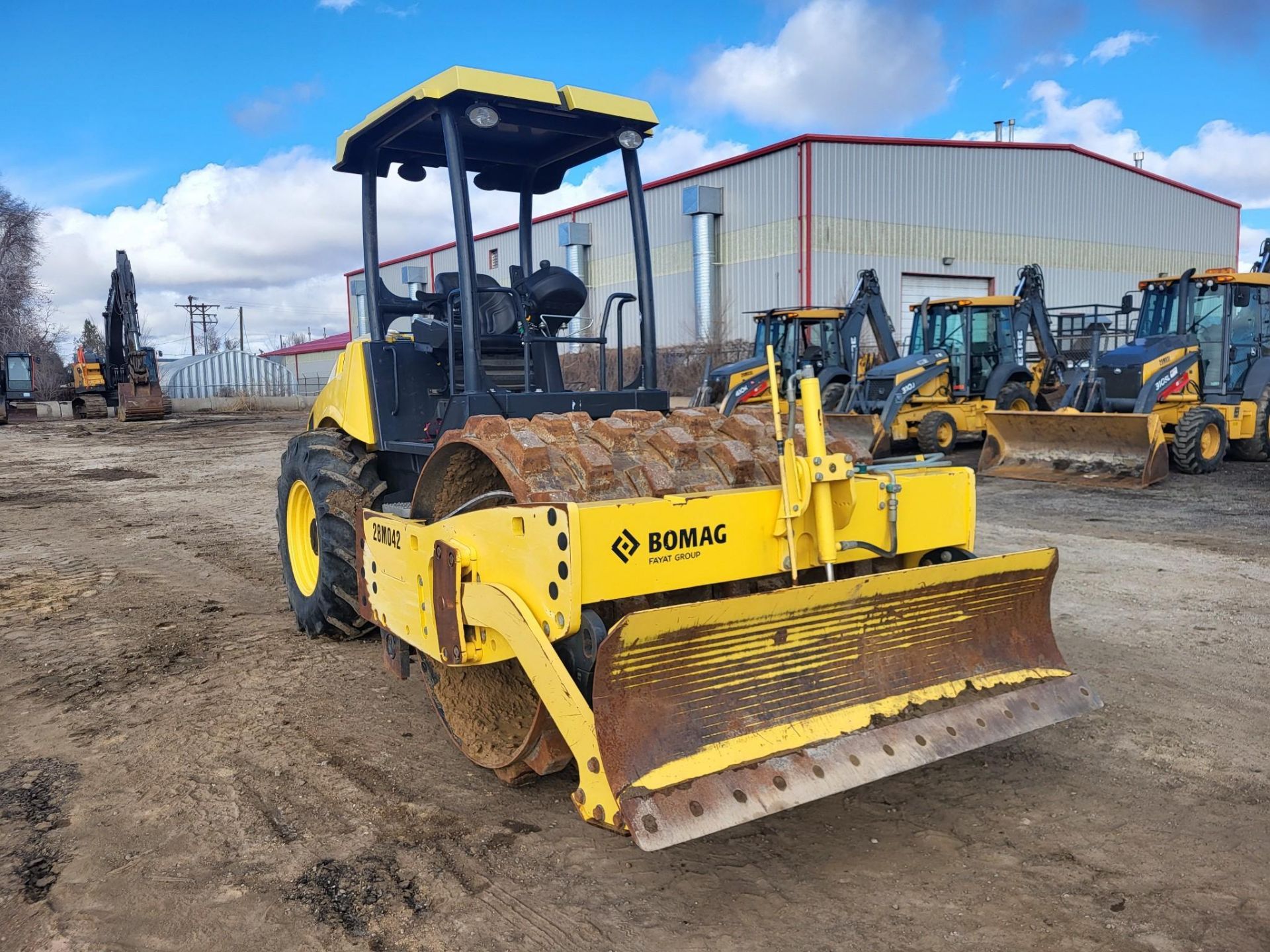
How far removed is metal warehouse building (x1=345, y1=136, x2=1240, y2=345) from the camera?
90.4ft

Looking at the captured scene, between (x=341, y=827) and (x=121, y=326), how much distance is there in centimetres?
3367

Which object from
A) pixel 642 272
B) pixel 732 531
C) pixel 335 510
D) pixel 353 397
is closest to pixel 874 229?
pixel 642 272

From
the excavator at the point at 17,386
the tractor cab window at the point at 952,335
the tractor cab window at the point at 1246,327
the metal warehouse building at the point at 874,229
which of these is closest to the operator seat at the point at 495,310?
the tractor cab window at the point at 1246,327

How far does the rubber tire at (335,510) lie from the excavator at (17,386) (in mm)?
31059

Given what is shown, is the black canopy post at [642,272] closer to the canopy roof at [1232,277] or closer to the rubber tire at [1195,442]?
the rubber tire at [1195,442]

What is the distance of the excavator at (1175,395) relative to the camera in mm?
11828

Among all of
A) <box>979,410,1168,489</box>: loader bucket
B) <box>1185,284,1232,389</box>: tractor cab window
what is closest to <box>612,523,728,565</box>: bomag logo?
<box>979,410,1168,489</box>: loader bucket

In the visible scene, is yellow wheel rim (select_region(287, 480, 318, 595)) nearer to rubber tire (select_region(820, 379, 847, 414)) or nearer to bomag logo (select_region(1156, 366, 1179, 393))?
bomag logo (select_region(1156, 366, 1179, 393))

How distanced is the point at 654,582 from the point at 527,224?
3133 millimetres

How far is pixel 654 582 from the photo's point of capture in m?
2.99

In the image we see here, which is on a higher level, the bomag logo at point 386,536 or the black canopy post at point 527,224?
the black canopy post at point 527,224

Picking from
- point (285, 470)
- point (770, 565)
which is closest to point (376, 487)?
point (285, 470)

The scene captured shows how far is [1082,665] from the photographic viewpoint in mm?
4805

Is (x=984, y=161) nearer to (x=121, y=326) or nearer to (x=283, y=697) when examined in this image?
(x=121, y=326)
